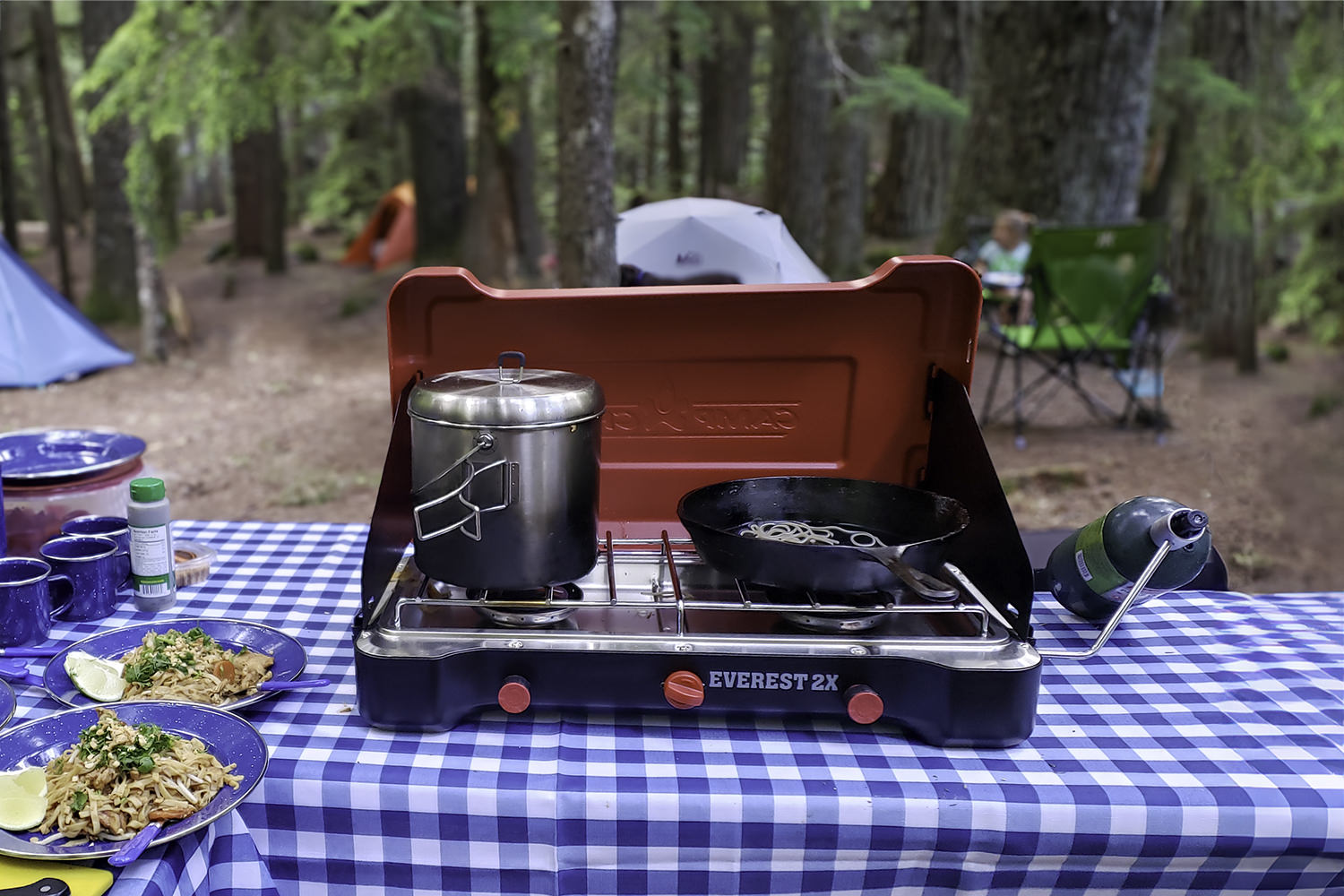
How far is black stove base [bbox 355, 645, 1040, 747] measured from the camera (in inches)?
53.1

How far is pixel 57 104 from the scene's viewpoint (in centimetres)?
1313

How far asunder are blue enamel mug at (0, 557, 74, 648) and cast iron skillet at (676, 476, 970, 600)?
3.68 feet

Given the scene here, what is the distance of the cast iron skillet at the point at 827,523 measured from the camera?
136cm

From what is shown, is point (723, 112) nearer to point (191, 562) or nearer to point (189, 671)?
point (191, 562)

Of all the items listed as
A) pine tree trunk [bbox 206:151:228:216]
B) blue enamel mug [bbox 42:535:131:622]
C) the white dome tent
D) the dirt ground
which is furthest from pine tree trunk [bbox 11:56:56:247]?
blue enamel mug [bbox 42:535:131:622]

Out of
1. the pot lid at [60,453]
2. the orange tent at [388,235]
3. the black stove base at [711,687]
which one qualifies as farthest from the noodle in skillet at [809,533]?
the orange tent at [388,235]

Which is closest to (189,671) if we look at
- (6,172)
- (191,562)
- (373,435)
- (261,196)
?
(191,562)

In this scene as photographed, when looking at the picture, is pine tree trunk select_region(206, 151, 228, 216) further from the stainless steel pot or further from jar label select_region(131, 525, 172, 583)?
the stainless steel pot

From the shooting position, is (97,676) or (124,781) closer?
(124,781)

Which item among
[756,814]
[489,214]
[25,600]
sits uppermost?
[489,214]

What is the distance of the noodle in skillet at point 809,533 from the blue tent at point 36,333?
316 inches

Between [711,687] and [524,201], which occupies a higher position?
[524,201]

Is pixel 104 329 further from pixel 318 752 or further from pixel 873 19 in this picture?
pixel 318 752

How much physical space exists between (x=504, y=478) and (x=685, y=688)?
0.40 metres
